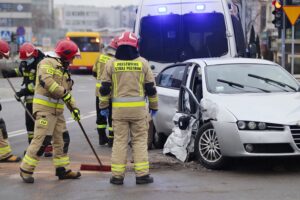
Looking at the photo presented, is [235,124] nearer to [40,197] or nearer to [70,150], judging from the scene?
[40,197]

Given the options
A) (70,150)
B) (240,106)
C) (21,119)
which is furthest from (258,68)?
(21,119)

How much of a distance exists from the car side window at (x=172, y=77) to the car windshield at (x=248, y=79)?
859mm

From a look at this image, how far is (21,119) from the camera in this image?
15.8m

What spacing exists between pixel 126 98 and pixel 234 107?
1512 mm

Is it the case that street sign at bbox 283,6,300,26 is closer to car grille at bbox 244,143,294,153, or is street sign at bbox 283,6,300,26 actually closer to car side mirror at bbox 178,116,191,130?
car side mirror at bbox 178,116,191,130

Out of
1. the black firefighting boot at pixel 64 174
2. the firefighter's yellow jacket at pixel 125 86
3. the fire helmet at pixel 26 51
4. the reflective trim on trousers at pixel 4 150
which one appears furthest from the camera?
the fire helmet at pixel 26 51

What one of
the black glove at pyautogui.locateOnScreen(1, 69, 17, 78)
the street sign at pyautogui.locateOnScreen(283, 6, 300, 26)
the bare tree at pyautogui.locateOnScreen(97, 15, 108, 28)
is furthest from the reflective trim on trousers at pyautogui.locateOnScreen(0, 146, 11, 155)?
the bare tree at pyautogui.locateOnScreen(97, 15, 108, 28)

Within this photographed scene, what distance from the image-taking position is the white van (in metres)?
12.4

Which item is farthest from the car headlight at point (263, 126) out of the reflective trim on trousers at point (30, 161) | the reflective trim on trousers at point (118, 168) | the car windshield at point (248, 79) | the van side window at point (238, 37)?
the van side window at point (238, 37)

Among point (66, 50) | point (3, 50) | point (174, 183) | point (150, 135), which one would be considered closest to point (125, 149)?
point (174, 183)

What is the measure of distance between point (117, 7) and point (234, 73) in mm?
170223

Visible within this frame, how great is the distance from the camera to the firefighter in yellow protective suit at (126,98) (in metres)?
7.44

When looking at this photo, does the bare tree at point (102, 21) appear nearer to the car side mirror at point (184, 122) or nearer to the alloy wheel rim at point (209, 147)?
the car side mirror at point (184, 122)

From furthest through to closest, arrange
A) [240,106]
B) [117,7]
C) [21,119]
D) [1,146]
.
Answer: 1. [117,7]
2. [21,119]
3. [1,146]
4. [240,106]
